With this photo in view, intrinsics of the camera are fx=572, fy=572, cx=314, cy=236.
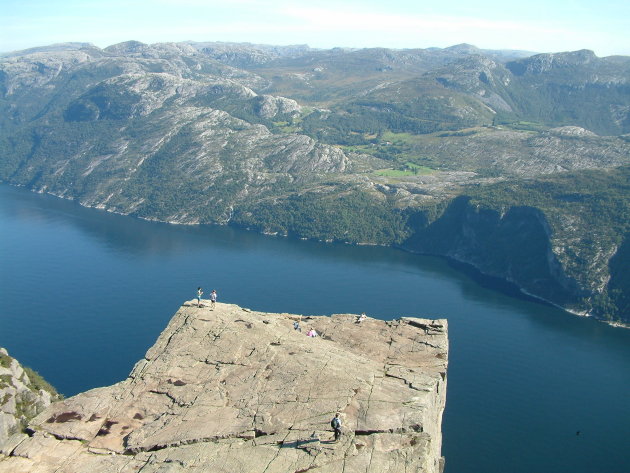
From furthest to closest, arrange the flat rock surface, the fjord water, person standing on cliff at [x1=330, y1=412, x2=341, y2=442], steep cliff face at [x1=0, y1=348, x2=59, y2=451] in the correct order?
the fjord water
steep cliff face at [x1=0, y1=348, x2=59, y2=451]
person standing on cliff at [x1=330, y1=412, x2=341, y2=442]
the flat rock surface

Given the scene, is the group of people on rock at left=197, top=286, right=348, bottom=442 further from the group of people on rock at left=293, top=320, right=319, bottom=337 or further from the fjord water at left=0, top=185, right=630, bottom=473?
the fjord water at left=0, top=185, right=630, bottom=473

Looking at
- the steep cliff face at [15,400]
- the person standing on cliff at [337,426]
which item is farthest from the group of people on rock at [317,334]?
the steep cliff face at [15,400]

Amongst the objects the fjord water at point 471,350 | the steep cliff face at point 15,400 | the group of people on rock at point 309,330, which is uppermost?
the group of people on rock at point 309,330

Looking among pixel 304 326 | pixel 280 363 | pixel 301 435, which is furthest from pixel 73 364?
pixel 301 435

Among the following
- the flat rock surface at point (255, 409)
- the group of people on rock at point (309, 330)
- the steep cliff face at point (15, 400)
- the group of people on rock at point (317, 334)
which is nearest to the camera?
the flat rock surface at point (255, 409)

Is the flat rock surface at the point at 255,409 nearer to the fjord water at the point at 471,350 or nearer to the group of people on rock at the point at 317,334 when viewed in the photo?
the group of people on rock at the point at 317,334

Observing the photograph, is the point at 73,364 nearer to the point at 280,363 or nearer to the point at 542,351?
the point at 280,363

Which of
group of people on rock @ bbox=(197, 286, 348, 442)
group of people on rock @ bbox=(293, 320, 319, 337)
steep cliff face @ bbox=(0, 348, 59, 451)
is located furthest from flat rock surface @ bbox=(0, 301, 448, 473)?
steep cliff face @ bbox=(0, 348, 59, 451)

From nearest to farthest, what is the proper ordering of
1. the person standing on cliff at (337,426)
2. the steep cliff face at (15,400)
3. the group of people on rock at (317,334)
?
1. the person standing on cliff at (337,426)
2. the group of people on rock at (317,334)
3. the steep cliff face at (15,400)
